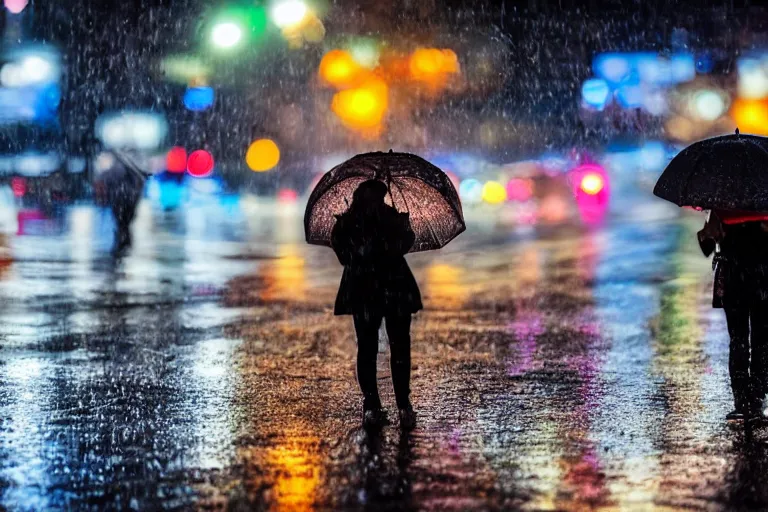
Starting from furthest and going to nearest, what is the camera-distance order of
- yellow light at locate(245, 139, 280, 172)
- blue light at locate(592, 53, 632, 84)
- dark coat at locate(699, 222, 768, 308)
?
blue light at locate(592, 53, 632, 84)
yellow light at locate(245, 139, 280, 172)
dark coat at locate(699, 222, 768, 308)

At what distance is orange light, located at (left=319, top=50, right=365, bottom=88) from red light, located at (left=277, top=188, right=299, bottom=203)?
16.0m

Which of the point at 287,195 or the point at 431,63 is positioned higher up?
the point at 287,195

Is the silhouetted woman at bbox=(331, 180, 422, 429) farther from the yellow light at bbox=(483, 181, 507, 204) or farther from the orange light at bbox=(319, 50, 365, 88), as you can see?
the yellow light at bbox=(483, 181, 507, 204)

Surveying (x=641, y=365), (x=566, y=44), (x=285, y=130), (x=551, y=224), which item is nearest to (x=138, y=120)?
(x=285, y=130)

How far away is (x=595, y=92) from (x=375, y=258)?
42356 mm

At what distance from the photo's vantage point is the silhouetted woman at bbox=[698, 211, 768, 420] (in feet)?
27.0

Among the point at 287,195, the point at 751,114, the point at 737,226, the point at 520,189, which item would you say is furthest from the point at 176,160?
the point at 737,226

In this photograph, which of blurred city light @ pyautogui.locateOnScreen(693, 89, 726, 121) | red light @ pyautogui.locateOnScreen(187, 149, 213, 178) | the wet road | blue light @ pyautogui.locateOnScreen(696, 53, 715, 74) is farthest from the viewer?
blurred city light @ pyautogui.locateOnScreen(693, 89, 726, 121)

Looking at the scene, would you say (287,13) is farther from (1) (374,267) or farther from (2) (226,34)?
(1) (374,267)

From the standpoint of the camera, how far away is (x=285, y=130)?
43.8 meters

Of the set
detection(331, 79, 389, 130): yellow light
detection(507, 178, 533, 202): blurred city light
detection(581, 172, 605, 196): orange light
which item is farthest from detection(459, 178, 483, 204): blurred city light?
detection(331, 79, 389, 130): yellow light

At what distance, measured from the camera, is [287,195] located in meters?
46.9

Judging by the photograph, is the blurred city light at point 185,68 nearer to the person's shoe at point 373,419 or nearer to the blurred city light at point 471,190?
the blurred city light at point 471,190

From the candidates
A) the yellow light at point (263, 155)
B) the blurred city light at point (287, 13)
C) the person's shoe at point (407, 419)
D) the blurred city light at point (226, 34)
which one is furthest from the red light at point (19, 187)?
the person's shoe at point (407, 419)
